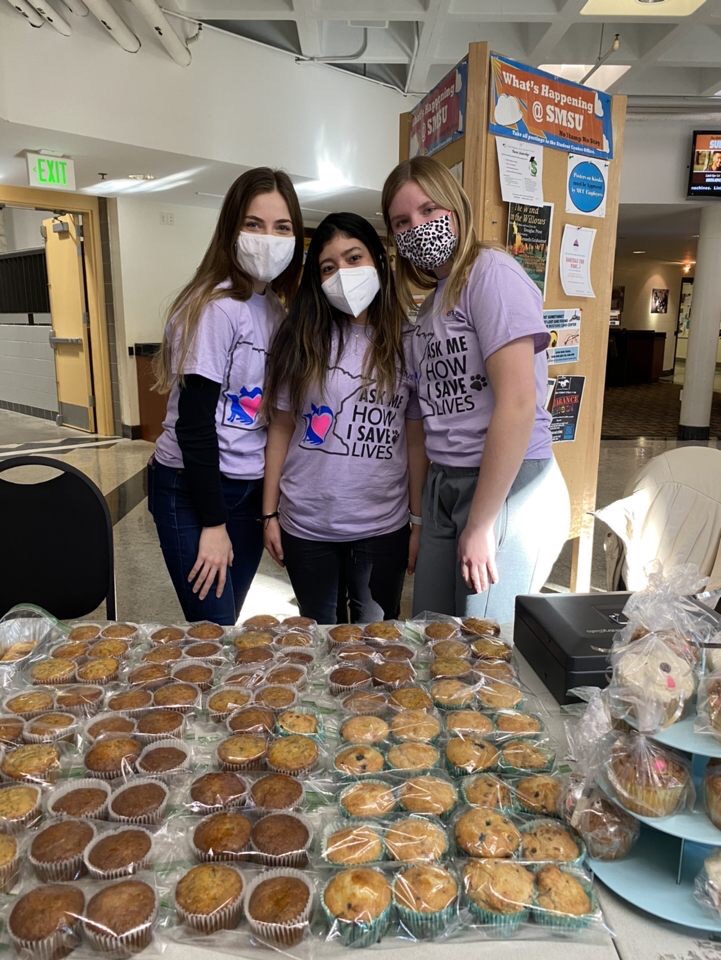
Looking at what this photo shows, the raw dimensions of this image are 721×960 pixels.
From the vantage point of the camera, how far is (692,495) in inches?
92.4

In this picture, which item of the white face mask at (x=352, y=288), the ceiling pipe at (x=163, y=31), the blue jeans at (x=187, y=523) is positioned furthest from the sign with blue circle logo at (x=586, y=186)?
the ceiling pipe at (x=163, y=31)

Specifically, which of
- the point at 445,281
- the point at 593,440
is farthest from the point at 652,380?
the point at 445,281

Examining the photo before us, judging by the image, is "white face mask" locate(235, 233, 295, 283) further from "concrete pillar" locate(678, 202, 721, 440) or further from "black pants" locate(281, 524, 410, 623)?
"concrete pillar" locate(678, 202, 721, 440)

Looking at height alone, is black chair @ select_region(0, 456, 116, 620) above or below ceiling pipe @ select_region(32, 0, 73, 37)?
below

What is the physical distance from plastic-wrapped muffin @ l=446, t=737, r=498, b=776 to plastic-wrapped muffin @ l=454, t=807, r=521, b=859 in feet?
0.25

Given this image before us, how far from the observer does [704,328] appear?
772 centimetres

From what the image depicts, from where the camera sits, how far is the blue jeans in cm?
171

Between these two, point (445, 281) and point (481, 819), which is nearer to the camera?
point (481, 819)

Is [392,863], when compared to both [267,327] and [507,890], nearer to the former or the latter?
[507,890]

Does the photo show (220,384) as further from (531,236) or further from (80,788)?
(531,236)

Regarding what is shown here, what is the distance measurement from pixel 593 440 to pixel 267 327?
5.48ft

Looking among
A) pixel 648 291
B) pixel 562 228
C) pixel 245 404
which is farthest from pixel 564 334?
pixel 648 291

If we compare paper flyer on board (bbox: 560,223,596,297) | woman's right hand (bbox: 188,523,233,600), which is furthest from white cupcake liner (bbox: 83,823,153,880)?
paper flyer on board (bbox: 560,223,596,297)

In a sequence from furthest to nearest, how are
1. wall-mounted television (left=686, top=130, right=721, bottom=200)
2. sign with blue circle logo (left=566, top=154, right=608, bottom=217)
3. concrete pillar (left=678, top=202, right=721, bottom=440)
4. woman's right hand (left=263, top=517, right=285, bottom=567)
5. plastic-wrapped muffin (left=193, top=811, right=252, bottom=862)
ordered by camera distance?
concrete pillar (left=678, top=202, right=721, bottom=440), wall-mounted television (left=686, top=130, right=721, bottom=200), sign with blue circle logo (left=566, top=154, right=608, bottom=217), woman's right hand (left=263, top=517, right=285, bottom=567), plastic-wrapped muffin (left=193, top=811, right=252, bottom=862)
